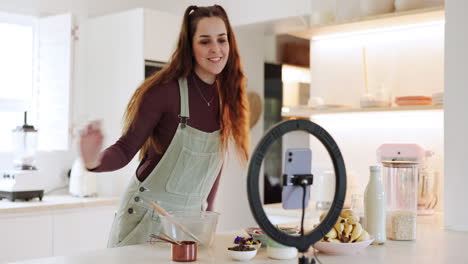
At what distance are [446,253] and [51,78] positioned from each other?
3250 mm

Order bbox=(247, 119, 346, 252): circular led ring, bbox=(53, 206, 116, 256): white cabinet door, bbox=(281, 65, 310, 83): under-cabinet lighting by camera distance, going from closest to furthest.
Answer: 1. bbox=(247, 119, 346, 252): circular led ring
2. bbox=(53, 206, 116, 256): white cabinet door
3. bbox=(281, 65, 310, 83): under-cabinet lighting

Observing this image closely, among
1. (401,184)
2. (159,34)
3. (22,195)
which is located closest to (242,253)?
(401,184)

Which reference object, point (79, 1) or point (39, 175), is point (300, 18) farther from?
point (39, 175)

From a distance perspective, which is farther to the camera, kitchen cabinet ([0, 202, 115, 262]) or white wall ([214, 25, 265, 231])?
white wall ([214, 25, 265, 231])

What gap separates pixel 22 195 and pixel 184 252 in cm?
248

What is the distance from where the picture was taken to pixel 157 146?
237cm

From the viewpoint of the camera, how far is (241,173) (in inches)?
203

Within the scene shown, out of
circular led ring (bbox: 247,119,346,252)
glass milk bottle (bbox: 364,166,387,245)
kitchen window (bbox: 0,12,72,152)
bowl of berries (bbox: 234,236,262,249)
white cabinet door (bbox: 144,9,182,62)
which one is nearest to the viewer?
circular led ring (bbox: 247,119,346,252)

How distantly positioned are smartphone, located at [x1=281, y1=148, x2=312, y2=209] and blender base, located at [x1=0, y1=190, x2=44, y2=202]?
2.79 meters

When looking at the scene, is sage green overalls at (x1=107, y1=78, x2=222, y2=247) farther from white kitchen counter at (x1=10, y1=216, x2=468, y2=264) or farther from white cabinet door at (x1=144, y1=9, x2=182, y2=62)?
white cabinet door at (x1=144, y1=9, x2=182, y2=62)

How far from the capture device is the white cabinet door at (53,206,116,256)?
3.75 m

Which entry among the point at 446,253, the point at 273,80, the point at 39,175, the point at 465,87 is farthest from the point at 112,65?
the point at 446,253

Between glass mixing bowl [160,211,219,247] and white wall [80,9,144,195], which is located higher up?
white wall [80,9,144,195]

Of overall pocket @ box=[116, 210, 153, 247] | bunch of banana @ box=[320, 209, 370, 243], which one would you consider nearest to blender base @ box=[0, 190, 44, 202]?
overall pocket @ box=[116, 210, 153, 247]
